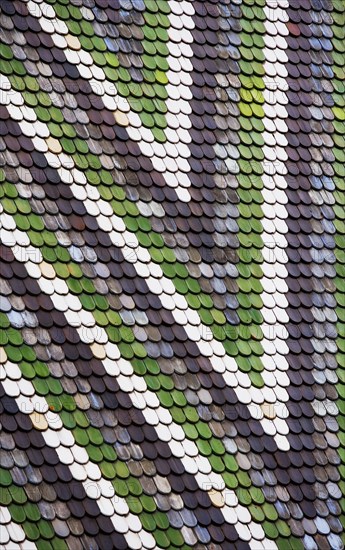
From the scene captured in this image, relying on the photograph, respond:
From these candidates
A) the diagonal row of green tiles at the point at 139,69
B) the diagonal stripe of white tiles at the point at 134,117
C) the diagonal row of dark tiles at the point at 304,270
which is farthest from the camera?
the diagonal row of green tiles at the point at 139,69

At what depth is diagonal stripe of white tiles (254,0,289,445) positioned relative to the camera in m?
9.95

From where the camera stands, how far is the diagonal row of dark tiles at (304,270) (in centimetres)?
972

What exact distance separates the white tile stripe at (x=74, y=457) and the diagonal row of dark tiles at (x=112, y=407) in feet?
0.76

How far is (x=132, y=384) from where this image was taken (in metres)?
9.33

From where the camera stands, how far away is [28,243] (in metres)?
9.47

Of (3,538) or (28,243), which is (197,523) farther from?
(28,243)

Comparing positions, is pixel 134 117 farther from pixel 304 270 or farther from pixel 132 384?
pixel 132 384

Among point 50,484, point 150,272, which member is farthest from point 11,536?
point 150,272

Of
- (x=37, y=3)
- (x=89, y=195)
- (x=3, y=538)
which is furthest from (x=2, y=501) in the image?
(x=37, y=3)

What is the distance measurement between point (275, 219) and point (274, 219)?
0.04 ft

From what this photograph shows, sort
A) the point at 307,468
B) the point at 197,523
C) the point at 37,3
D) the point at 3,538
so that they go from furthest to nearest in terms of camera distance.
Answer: the point at 37,3
the point at 307,468
the point at 197,523
the point at 3,538

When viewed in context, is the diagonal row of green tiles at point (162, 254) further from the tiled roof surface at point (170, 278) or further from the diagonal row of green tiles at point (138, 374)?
the diagonal row of green tiles at point (138, 374)

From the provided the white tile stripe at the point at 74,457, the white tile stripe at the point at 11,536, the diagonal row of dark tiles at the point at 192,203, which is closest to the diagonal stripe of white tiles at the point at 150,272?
the diagonal row of dark tiles at the point at 192,203

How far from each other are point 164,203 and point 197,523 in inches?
98.1
